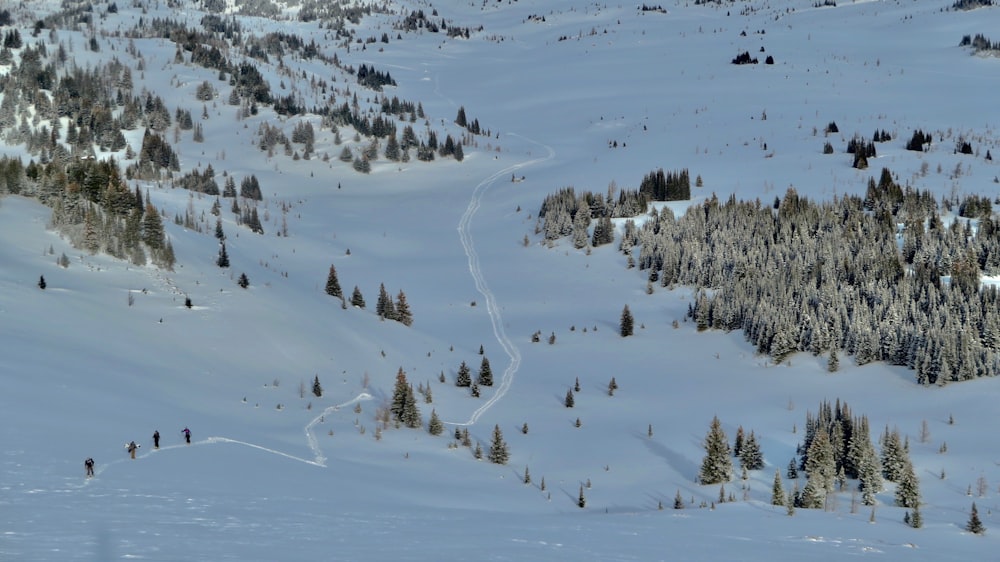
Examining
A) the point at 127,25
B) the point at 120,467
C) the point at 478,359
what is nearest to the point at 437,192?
the point at 478,359

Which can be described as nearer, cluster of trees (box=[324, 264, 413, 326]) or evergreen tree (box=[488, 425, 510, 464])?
evergreen tree (box=[488, 425, 510, 464])

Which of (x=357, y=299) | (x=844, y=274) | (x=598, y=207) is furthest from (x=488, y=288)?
(x=844, y=274)

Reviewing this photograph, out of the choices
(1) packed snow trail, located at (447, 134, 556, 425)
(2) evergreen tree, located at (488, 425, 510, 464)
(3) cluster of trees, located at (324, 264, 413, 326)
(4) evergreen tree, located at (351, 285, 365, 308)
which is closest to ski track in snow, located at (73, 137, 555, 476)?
(1) packed snow trail, located at (447, 134, 556, 425)

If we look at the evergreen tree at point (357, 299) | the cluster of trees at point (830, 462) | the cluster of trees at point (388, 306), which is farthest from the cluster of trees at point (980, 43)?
the cluster of trees at point (830, 462)

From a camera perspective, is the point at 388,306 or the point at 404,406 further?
the point at 388,306

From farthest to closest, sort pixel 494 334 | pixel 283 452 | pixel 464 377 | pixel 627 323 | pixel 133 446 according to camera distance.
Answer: pixel 494 334 → pixel 627 323 → pixel 464 377 → pixel 283 452 → pixel 133 446

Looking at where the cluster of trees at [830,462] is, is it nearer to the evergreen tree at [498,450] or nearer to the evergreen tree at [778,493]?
the evergreen tree at [778,493]

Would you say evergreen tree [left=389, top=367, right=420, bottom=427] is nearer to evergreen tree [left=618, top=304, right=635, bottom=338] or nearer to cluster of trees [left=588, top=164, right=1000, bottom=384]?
evergreen tree [left=618, top=304, right=635, bottom=338]

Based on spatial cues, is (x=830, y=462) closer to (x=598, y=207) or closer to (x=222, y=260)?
(x=222, y=260)
